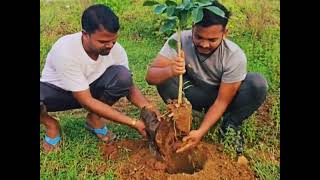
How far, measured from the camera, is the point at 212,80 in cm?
317

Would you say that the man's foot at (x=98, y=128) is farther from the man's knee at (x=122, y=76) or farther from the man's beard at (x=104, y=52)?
the man's beard at (x=104, y=52)

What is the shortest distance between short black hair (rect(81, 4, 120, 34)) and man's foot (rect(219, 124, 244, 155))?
74cm

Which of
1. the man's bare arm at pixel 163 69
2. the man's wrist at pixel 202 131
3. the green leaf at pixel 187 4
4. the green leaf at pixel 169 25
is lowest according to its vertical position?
the man's wrist at pixel 202 131

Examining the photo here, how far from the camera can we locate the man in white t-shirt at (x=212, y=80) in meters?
3.12

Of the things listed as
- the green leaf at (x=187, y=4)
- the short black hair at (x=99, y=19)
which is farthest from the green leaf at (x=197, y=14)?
the short black hair at (x=99, y=19)

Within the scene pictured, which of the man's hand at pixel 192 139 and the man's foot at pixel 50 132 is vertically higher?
the man's hand at pixel 192 139

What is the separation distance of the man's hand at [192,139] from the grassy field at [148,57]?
56 mm

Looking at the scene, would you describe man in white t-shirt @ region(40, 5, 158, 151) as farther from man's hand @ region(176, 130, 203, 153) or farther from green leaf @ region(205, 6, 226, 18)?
green leaf @ region(205, 6, 226, 18)

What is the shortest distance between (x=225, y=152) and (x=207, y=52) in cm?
51

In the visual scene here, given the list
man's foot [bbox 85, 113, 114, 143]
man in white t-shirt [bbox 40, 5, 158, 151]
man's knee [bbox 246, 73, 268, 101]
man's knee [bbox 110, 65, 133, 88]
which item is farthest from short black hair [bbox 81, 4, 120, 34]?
man's knee [bbox 246, 73, 268, 101]

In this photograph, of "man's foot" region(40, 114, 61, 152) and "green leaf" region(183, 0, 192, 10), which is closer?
"green leaf" region(183, 0, 192, 10)

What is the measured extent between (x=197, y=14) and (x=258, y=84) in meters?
0.51

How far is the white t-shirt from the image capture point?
311 centimetres
